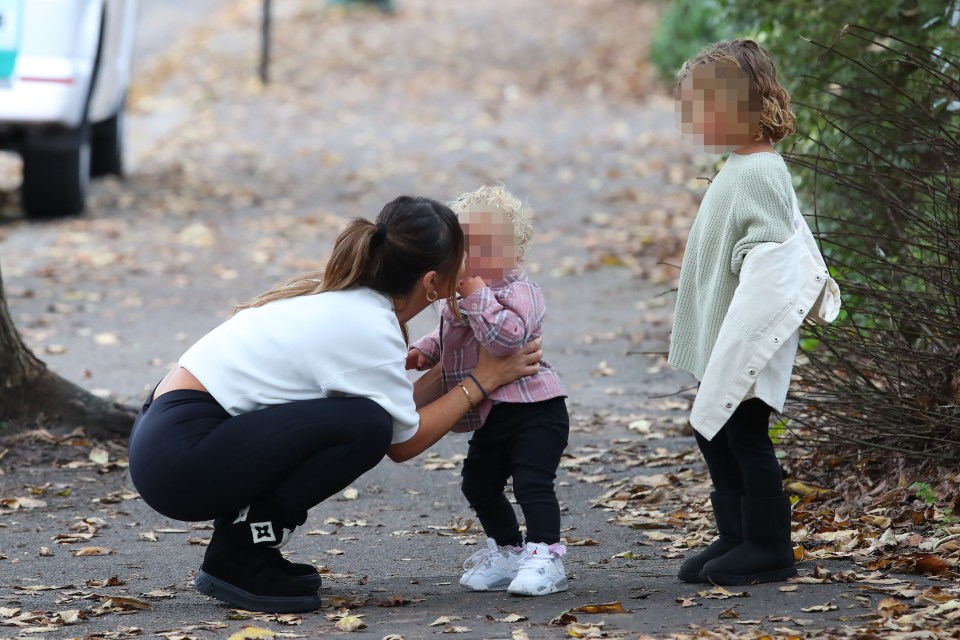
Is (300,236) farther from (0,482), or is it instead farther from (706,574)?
(706,574)

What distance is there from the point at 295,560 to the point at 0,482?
1530 millimetres

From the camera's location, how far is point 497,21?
24516 mm

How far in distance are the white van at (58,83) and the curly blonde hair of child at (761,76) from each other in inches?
271

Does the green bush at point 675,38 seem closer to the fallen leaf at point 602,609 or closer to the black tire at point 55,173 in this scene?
the black tire at point 55,173

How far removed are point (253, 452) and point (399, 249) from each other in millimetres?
672

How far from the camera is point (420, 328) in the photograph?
8.35 m

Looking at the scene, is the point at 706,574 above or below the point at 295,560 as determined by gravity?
above

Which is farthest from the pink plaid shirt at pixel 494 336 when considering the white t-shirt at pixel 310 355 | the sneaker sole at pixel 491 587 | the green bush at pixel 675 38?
the green bush at pixel 675 38

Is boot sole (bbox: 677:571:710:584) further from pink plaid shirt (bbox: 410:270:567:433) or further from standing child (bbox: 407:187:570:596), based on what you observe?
pink plaid shirt (bbox: 410:270:567:433)

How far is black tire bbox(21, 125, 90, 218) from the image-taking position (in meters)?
10.5

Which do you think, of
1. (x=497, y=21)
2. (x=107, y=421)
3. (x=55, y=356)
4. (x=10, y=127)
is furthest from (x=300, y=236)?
(x=497, y=21)

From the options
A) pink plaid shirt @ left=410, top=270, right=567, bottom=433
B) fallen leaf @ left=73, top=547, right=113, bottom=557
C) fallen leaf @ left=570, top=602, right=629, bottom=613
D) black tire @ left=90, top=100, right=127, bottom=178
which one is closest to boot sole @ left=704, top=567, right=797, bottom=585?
fallen leaf @ left=570, top=602, right=629, bottom=613

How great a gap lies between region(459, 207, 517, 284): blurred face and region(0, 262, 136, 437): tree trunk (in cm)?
252

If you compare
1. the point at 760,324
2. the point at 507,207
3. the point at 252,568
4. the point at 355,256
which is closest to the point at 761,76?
the point at 760,324
